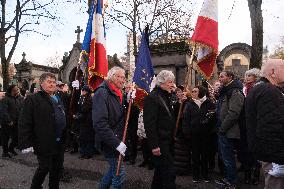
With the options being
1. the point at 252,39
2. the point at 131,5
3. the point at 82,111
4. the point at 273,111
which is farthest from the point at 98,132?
the point at 131,5

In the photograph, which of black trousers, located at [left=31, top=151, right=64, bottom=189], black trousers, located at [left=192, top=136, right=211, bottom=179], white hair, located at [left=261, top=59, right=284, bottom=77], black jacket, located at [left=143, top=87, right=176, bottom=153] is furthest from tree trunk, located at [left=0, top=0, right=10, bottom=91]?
white hair, located at [left=261, top=59, right=284, bottom=77]

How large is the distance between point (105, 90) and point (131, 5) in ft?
69.0

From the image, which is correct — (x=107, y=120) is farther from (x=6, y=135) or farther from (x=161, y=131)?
(x=6, y=135)

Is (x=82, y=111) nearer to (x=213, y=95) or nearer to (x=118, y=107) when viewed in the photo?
(x=213, y=95)

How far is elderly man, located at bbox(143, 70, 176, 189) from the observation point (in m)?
4.89

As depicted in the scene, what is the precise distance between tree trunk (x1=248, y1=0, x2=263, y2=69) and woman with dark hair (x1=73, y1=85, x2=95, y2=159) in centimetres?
514

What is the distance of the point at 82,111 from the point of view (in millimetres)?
10094

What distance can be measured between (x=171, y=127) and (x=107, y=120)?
100 cm

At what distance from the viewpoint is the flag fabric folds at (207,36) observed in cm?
731

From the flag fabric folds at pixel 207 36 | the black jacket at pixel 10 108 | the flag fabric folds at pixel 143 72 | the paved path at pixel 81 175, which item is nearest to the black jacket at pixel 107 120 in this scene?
the flag fabric folds at pixel 143 72

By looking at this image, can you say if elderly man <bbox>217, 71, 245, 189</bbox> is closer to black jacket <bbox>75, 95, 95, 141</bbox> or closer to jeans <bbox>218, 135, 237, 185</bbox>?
jeans <bbox>218, 135, 237, 185</bbox>

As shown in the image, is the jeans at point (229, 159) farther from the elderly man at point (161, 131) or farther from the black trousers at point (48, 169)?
the black trousers at point (48, 169)

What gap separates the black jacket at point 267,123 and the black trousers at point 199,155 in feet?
11.7

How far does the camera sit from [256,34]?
10734mm
